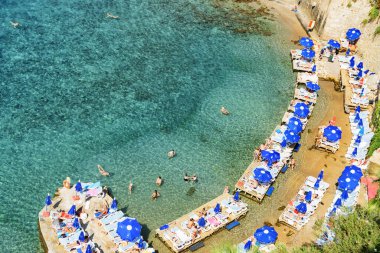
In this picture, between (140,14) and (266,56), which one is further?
(140,14)

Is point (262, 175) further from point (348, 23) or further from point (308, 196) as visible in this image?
point (348, 23)

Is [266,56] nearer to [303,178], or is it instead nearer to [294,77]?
[294,77]

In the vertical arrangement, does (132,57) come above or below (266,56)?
below

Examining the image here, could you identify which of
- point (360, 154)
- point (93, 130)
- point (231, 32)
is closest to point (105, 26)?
point (231, 32)

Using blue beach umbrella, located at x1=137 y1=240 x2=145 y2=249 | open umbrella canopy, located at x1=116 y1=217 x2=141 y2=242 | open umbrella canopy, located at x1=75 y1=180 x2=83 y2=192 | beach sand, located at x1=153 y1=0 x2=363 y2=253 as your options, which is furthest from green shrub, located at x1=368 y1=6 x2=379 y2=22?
open umbrella canopy, located at x1=75 y1=180 x2=83 y2=192

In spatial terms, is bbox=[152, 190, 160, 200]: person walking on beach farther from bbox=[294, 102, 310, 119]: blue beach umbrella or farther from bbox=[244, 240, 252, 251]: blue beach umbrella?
bbox=[294, 102, 310, 119]: blue beach umbrella

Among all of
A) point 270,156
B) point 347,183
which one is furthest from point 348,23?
point 347,183
